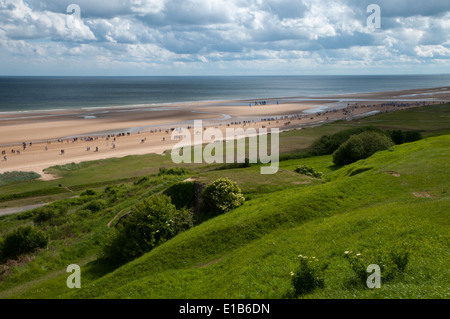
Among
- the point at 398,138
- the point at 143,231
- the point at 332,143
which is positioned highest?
the point at 398,138

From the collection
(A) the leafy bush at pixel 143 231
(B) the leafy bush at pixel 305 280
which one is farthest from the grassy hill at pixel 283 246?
(A) the leafy bush at pixel 143 231

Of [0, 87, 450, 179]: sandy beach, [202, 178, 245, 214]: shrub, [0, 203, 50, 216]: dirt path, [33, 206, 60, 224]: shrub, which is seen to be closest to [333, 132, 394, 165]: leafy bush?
[202, 178, 245, 214]: shrub

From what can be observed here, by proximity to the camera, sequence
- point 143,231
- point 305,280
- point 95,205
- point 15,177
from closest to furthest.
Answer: point 305,280, point 143,231, point 95,205, point 15,177

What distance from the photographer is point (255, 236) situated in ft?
63.8

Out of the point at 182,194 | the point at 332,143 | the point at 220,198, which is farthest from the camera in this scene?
the point at 332,143

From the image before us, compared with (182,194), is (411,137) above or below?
above

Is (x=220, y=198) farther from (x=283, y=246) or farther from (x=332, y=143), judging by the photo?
(x=332, y=143)

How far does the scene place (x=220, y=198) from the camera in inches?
989

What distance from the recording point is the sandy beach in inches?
2714

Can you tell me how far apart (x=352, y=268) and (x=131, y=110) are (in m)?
130

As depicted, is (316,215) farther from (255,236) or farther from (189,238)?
(189,238)

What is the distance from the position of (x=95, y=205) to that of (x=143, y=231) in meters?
15.1

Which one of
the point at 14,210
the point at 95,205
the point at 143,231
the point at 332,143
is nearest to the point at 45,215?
the point at 95,205

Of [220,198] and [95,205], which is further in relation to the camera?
[95,205]
